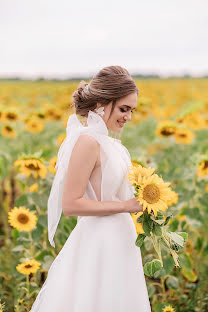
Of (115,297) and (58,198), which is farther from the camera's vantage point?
(58,198)

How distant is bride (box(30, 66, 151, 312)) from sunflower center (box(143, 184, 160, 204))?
3.8 inches

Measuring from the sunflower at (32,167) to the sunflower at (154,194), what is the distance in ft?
3.32

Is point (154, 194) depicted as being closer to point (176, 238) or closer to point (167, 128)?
point (176, 238)

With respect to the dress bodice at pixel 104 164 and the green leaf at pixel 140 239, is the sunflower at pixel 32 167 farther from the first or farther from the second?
the green leaf at pixel 140 239

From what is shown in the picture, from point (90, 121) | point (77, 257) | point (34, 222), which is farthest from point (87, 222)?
point (34, 222)

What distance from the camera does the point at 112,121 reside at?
1716mm

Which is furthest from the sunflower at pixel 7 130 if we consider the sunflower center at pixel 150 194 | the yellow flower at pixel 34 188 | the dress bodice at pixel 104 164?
the sunflower center at pixel 150 194

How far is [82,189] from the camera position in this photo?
160cm

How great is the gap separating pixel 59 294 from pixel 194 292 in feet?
3.87

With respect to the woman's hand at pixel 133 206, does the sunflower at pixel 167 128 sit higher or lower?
higher

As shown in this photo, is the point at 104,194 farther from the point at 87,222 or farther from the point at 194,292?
the point at 194,292

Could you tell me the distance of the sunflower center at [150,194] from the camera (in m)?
1.52

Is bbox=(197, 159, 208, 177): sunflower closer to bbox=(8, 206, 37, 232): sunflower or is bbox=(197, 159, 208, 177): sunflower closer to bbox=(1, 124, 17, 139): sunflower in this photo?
bbox=(8, 206, 37, 232): sunflower

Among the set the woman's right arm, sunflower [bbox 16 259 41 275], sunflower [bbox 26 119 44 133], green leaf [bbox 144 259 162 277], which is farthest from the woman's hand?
sunflower [bbox 26 119 44 133]
